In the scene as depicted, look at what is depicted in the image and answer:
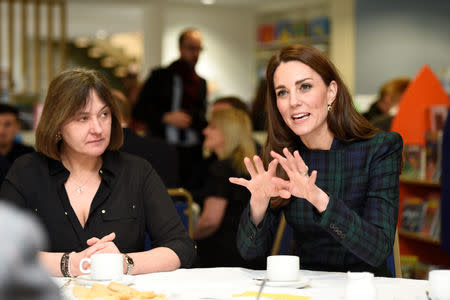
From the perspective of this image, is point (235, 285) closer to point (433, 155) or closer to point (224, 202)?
point (224, 202)

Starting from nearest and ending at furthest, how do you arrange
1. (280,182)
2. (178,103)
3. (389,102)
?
(280,182)
(178,103)
(389,102)

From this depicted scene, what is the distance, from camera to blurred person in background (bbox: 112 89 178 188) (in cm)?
335

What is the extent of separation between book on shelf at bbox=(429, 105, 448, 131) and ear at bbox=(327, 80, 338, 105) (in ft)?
9.29

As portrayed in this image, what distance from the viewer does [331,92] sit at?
221 cm

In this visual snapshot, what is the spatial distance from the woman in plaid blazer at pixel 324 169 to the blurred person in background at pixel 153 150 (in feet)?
4.06

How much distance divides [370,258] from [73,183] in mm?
1017

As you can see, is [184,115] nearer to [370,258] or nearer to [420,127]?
[420,127]

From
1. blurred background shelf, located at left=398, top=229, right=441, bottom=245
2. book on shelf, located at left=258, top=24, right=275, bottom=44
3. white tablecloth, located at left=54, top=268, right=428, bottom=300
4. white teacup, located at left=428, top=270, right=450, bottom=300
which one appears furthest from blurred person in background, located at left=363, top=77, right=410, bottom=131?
book on shelf, located at left=258, top=24, right=275, bottom=44

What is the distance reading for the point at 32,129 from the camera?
6.71 metres

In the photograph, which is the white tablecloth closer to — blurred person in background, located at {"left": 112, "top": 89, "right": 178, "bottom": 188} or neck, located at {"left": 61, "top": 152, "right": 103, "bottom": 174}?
neck, located at {"left": 61, "top": 152, "right": 103, "bottom": 174}

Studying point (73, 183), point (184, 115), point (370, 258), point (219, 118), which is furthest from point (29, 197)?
point (184, 115)

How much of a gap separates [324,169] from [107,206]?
0.74 metres

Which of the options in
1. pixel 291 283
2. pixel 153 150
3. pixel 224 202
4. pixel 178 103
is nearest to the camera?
pixel 291 283

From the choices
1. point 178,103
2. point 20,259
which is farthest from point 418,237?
point 20,259
